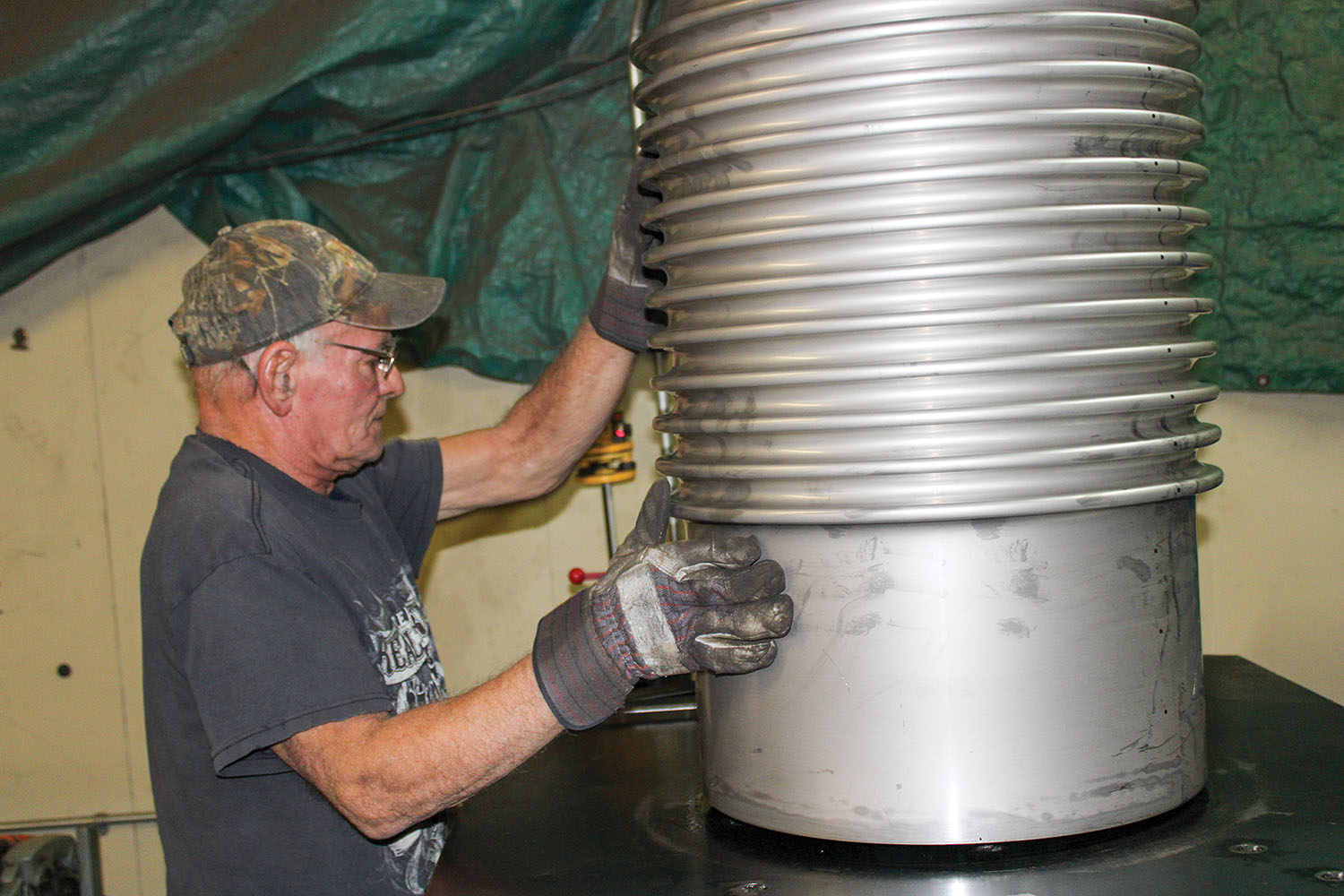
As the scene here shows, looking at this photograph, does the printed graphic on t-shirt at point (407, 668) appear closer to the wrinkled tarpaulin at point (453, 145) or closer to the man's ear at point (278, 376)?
the man's ear at point (278, 376)

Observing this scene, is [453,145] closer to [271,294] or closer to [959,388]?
[271,294]

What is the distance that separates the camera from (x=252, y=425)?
148 centimetres

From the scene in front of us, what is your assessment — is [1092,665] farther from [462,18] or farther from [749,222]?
[462,18]

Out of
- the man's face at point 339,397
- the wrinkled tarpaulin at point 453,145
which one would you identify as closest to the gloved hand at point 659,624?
the man's face at point 339,397

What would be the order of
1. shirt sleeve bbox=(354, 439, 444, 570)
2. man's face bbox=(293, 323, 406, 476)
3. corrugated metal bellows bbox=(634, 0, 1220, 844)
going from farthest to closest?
shirt sleeve bbox=(354, 439, 444, 570)
man's face bbox=(293, 323, 406, 476)
corrugated metal bellows bbox=(634, 0, 1220, 844)

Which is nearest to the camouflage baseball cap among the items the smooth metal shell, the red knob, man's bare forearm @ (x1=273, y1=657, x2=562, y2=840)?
man's bare forearm @ (x1=273, y1=657, x2=562, y2=840)

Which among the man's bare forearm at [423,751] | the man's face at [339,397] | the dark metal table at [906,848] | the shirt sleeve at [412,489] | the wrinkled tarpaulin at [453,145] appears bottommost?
the dark metal table at [906,848]

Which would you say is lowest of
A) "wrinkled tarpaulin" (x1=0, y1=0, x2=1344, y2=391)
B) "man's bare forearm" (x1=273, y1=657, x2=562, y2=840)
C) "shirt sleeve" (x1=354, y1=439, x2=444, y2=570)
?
"man's bare forearm" (x1=273, y1=657, x2=562, y2=840)

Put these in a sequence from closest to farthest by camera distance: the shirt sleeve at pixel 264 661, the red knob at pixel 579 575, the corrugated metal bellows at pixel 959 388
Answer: the corrugated metal bellows at pixel 959 388, the shirt sleeve at pixel 264 661, the red knob at pixel 579 575

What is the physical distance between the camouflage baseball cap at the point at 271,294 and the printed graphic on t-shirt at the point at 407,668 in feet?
1.22

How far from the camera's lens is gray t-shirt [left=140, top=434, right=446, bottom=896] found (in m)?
1.15

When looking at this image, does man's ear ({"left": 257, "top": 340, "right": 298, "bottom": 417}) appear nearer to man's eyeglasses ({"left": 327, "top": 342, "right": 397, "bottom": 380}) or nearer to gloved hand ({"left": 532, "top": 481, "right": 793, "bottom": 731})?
man's eyeglasses ({"left": 327, "top": 342, "right": 397, "bottom": 380})

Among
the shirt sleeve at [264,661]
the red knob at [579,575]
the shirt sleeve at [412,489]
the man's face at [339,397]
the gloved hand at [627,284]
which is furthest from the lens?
the red knob at [579,575]

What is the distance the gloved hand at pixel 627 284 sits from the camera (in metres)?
1.35
